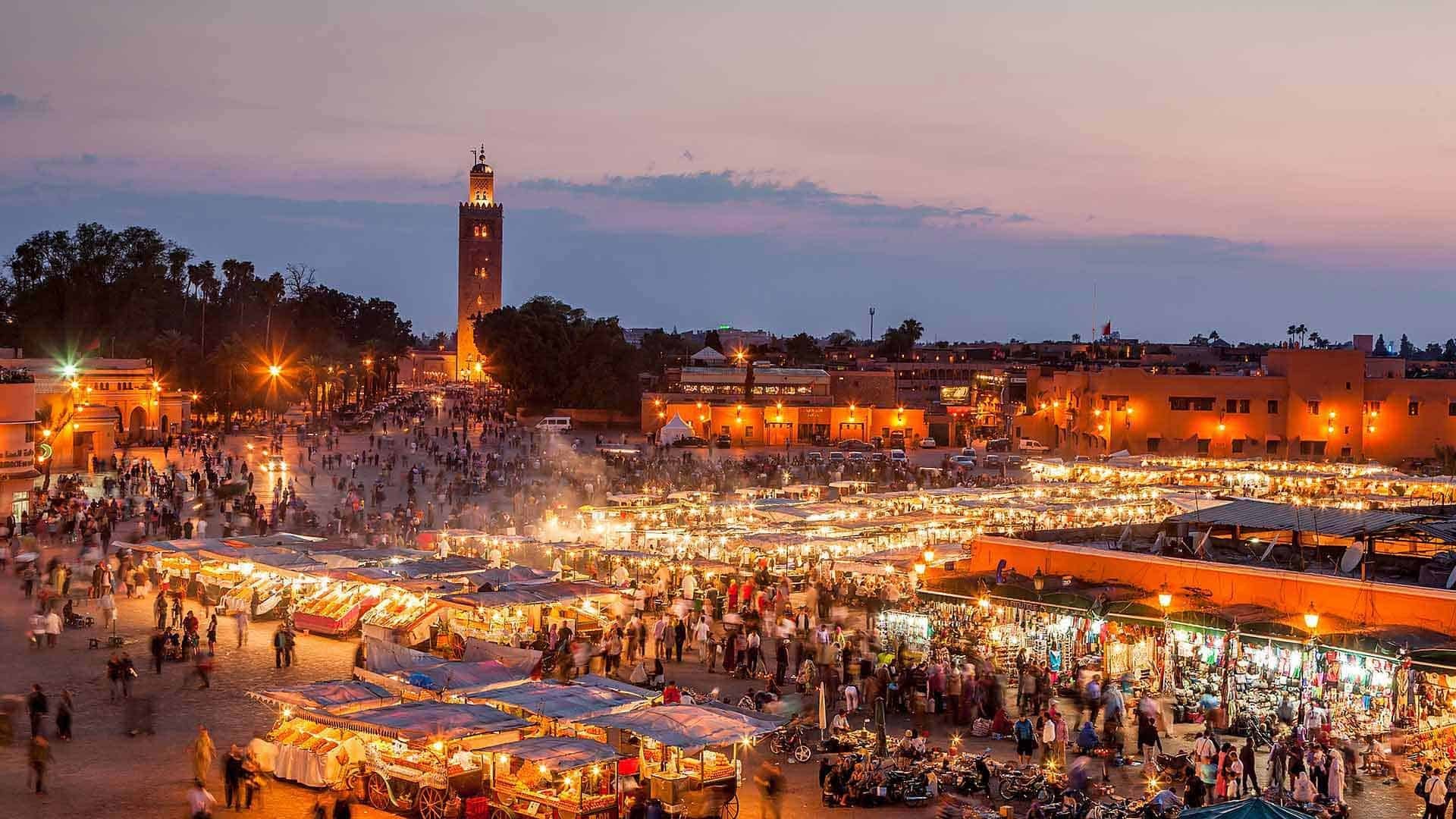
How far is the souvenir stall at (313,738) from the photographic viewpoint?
544 inches

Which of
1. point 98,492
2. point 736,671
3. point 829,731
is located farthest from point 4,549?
point 829,731

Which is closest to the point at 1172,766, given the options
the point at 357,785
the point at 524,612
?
the point at 357,785

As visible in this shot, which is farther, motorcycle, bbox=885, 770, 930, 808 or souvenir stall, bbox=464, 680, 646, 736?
souvenir stall, bbox=464, 680, 646, 736

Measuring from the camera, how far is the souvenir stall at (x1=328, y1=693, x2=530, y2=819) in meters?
12.9

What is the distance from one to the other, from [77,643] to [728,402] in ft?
154

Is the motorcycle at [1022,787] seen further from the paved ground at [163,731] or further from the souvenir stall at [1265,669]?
the souvenir stall at [1265,669]

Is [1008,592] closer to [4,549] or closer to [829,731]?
[829,731]

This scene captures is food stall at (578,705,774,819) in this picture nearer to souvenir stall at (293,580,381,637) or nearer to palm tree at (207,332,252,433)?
souvenir stall at (293,580,381,637)

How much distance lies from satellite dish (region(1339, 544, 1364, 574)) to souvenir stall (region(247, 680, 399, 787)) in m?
12.5

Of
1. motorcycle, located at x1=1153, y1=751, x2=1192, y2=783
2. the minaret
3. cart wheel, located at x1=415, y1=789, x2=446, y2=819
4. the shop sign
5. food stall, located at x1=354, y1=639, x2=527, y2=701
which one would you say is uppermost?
the minaret

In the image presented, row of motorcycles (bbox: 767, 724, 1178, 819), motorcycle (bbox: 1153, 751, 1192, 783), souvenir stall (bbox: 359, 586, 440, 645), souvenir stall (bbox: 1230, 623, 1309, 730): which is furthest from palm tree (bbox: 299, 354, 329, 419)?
motorcycle (bbox: 1153, 751, 1192, 783)

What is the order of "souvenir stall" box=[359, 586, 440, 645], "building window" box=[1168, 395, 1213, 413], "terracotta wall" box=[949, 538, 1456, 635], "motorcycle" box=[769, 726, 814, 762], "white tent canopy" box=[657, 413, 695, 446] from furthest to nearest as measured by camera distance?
"white tent canopy" box=[657, 413, 695, 446] < "building window" box=[1168, 395, 1213, 413] < "souvenir stall" box=[359, 586, 440, 645] < "terracotta wall" box=[949, 538, 1456, 635] < "motorcycle" box=[769, 726, 814, 762]

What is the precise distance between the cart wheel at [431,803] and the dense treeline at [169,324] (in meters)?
53.3

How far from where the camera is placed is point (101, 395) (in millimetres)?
56031
